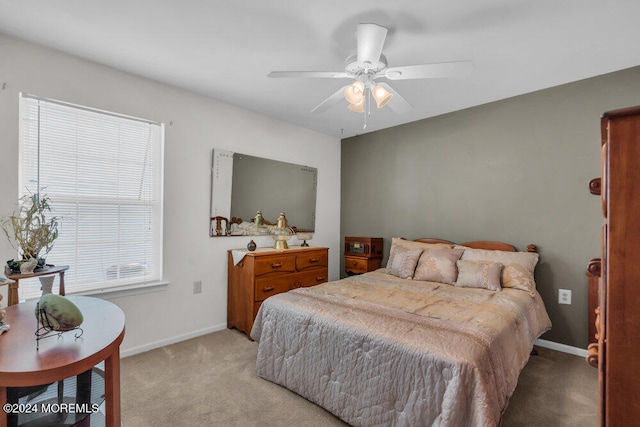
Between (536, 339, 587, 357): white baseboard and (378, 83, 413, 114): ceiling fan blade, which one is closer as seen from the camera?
(378, 83, 413, 114): ceiling fan blade

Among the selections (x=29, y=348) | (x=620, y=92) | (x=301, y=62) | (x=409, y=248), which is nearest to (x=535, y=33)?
(x=620, y=92)

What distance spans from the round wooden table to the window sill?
1.14 meters

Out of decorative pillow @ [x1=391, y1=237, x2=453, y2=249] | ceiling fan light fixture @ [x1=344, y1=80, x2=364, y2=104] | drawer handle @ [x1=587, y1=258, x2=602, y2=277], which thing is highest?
ceiling fan light fixture @ [x1=344, y1=80, x2=364, y2=104]

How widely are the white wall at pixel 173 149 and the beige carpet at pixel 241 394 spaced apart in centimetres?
39

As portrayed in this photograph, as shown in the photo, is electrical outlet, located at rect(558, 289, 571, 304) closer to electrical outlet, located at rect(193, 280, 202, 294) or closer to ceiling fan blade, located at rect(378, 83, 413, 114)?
ceiling fan blade, located at rect(378, 83, 413, 114)

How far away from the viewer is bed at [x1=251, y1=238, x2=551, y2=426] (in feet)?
4.68

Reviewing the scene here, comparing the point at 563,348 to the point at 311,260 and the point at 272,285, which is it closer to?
the point at 311,260

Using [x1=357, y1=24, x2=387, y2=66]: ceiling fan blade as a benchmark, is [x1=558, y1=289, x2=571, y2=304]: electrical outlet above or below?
below

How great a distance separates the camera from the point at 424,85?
2.81 m

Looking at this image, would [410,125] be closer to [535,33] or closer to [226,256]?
[535,33]

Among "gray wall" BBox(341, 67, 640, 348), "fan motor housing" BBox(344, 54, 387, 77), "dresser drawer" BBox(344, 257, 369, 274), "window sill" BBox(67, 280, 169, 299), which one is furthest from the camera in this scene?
"dresser drawer" BBox(344, 257, 369, 274)

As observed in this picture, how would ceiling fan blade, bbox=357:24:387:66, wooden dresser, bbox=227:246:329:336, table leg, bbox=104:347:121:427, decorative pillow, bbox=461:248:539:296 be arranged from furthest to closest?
wooden dresser, bbox=227:246:329:336 < decorative pillow, bbox=461:248:539:296 < ceiling fan blade, bbox=357:24:387:66 < table leg, bbox=104:347:121:427

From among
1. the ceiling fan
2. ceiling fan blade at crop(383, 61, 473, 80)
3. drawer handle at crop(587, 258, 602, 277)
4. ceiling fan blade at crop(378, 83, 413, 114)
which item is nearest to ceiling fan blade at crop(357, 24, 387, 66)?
the ceiling fan

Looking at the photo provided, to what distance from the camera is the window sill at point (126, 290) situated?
2.48 m
